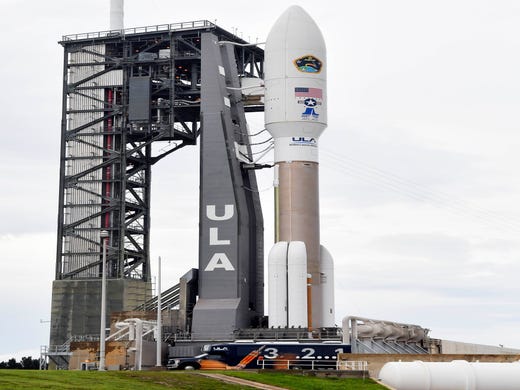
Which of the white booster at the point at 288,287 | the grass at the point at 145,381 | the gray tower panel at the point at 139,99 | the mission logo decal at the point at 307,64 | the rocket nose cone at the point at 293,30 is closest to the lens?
the grass at the point at 145,381

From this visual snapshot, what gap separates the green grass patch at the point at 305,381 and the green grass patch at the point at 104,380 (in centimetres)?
371

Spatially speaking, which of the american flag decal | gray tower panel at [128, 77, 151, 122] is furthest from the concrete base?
the american flag decal

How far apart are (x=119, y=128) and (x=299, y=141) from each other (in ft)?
65.6

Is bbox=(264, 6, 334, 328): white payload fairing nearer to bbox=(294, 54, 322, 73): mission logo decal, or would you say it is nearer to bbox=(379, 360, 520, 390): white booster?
bbox=(294, 54, 322, 73): mission logo decal

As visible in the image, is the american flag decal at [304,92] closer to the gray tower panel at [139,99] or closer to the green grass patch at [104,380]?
the gray tower panel at [139,99]

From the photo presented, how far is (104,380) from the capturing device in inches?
2088

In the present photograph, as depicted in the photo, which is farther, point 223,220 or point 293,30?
point 223,220

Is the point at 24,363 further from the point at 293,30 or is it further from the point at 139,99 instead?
the point at 293,30

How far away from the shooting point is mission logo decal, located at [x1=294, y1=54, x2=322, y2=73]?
8675cm

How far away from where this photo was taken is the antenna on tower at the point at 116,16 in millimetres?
100688

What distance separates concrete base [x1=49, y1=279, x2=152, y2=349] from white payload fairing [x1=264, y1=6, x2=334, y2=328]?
16.4 meters

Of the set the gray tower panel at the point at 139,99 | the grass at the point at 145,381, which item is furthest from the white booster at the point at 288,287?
the gray tower panel at the point at 139,99

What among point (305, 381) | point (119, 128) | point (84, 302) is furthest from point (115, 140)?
point (305, 381)

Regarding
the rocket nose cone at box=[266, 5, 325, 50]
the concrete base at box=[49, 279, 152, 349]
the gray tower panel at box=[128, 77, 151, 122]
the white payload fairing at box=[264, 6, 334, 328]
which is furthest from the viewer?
the gray tower panel at box=[128, 77, 151, 122]
